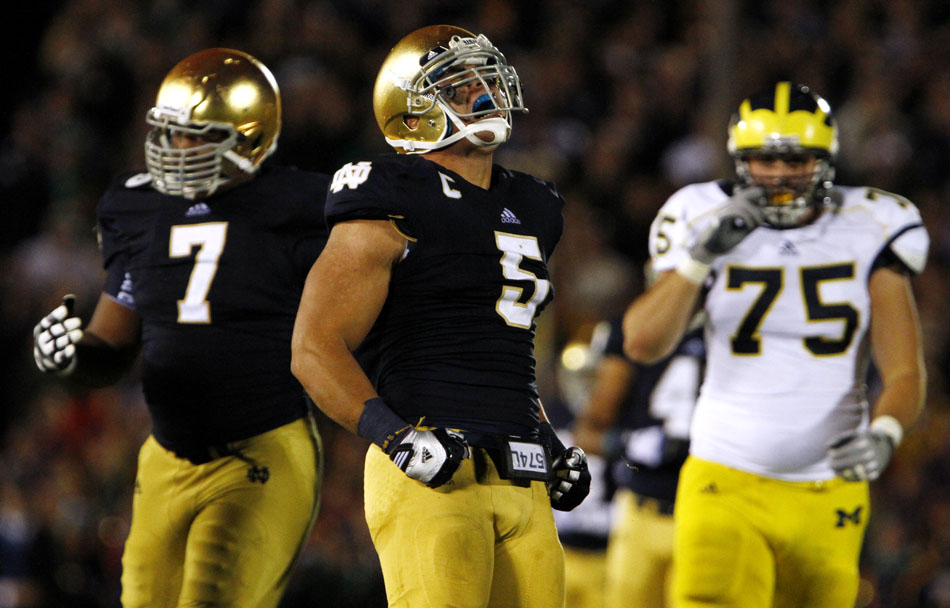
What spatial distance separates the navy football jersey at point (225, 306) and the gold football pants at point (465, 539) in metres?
0.86

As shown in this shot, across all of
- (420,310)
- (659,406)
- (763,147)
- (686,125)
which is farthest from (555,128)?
(420,310)

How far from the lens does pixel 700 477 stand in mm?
3785

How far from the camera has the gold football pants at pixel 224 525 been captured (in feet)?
11.1

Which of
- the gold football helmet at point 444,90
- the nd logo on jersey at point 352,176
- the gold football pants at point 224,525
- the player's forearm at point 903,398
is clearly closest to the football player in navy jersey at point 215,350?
the gold football pants at point 224,525

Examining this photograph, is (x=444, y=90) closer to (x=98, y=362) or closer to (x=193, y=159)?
(x=193, y=159)

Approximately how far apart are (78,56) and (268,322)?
243 inches

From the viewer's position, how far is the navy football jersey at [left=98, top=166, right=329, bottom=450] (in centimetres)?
351

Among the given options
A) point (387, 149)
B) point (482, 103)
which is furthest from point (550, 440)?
point (387, 149)

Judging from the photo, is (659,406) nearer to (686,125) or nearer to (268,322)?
(268,322)

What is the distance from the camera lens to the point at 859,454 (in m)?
3.42

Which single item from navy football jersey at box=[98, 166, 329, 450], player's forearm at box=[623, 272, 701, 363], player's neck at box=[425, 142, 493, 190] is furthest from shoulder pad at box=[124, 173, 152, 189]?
player's forearm at box=[623, 272, 701, 363]

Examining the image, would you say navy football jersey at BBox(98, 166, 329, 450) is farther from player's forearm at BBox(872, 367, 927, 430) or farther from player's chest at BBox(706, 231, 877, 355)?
player's forearm at BBox(872, 367, 927, 430)

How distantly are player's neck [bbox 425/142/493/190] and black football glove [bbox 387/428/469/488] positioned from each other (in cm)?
66

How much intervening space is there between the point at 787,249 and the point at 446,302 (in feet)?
4.69
